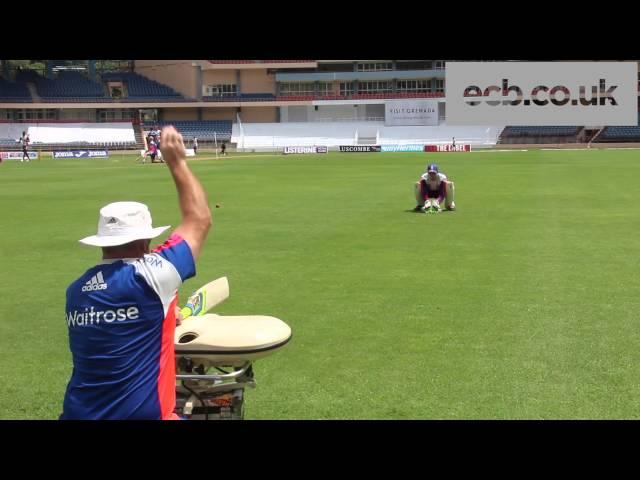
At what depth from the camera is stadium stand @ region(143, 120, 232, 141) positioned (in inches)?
3179

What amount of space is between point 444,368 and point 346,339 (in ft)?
4.16

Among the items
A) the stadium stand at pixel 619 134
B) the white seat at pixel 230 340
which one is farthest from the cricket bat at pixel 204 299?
the stadium stand at pixel 619 134

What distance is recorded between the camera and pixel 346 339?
737 cm

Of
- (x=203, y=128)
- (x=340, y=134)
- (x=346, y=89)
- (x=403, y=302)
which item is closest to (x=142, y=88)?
(x=203, y=128)

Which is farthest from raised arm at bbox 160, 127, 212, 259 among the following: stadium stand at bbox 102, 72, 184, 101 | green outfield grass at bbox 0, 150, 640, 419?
stadium stand at bbox 102, 72, 184, 101

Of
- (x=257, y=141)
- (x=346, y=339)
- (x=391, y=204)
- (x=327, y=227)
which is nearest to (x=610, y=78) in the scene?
(x=257, y=141)

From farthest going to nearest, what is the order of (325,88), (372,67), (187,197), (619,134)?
1. (325,88)
2. (372,67)
3. (619,134)
4. (187,197)

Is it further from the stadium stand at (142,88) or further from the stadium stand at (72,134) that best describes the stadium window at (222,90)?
the stadium stand at (72,134)

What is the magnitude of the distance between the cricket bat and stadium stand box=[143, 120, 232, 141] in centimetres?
7627

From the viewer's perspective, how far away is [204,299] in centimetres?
445

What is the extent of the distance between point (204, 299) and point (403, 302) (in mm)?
4857

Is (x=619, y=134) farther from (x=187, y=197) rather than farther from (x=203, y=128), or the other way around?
(x=187, y=197)

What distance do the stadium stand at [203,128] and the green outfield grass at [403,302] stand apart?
61057 millimetres
